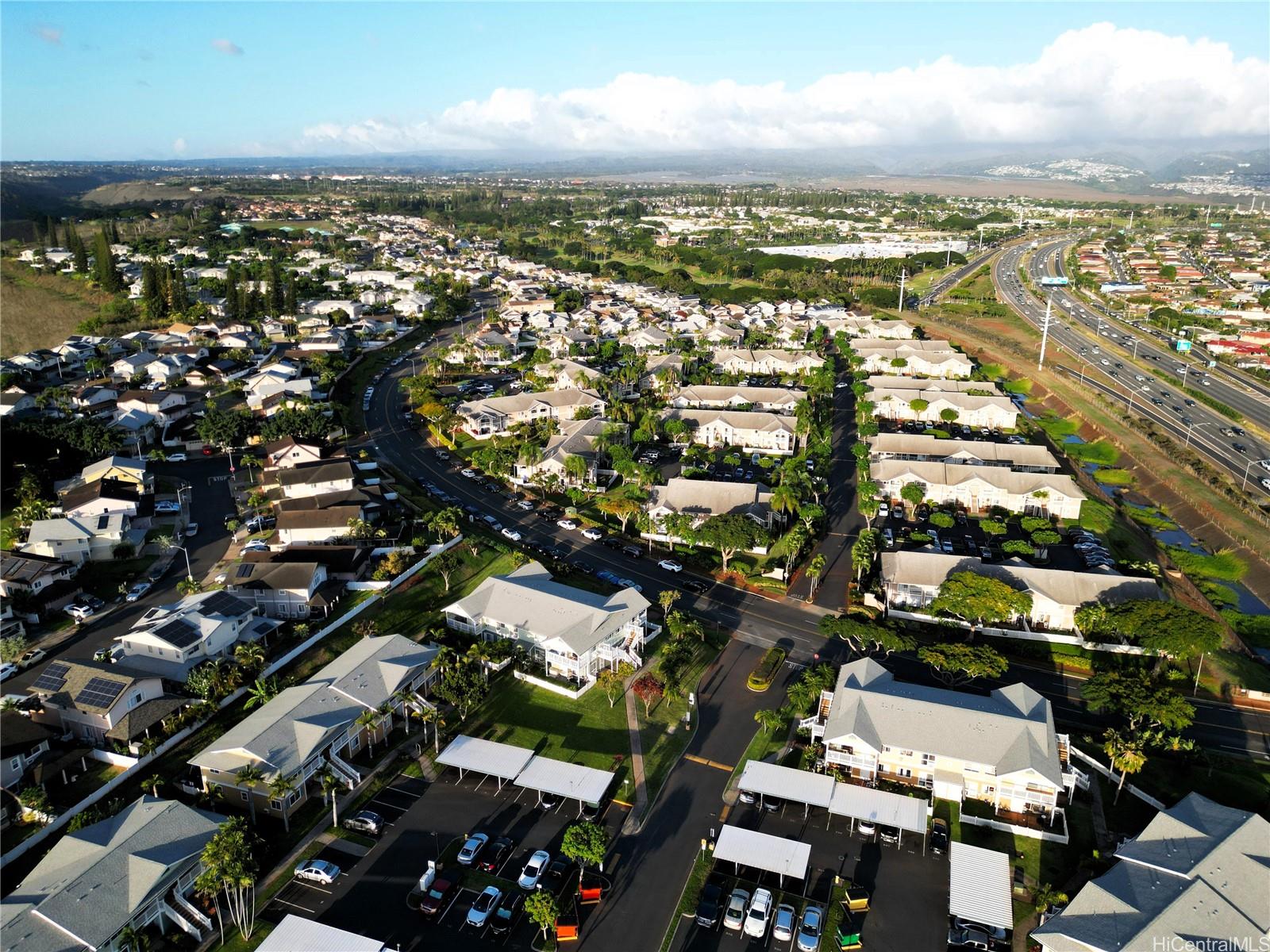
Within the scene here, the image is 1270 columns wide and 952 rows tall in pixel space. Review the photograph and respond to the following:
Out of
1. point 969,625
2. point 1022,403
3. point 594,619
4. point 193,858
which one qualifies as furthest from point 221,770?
point 1022,403

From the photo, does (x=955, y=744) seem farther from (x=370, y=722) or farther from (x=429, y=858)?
(x=370, y=722)

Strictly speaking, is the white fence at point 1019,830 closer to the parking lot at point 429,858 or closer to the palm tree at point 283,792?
the parking lot at point 429,858

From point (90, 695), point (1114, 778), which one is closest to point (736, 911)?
point (1114, 778)

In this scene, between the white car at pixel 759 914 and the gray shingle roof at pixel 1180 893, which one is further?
the white car at pixel 759 914

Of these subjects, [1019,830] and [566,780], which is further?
[566,780]

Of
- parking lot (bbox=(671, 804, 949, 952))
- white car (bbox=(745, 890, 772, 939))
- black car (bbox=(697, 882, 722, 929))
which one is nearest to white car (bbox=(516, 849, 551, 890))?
parking lot (bbox=(671, 804, 949, 952))

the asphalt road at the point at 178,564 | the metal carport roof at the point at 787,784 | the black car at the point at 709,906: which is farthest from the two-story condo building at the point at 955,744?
the asphalt road at the point at 178,564

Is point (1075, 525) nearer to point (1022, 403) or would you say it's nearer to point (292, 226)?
point (1022, 403)
